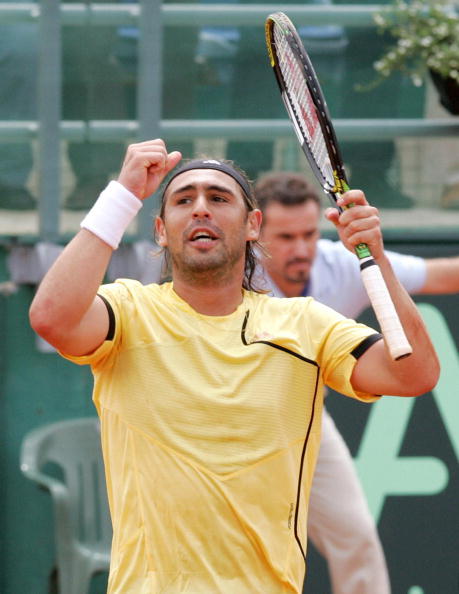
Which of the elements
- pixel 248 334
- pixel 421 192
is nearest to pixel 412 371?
pixel 248 334

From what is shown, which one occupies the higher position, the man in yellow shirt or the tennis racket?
the tennis racket

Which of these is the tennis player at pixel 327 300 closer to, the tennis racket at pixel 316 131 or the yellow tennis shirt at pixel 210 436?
the tennis racket at pixel 316 131

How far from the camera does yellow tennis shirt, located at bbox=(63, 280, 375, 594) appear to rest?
2.85 m

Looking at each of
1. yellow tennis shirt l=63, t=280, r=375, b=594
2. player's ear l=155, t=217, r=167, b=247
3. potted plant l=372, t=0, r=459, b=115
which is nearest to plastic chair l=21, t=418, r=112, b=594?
player's ear l=155, t=217, r=167, b=247

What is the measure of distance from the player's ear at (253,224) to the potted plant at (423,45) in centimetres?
301

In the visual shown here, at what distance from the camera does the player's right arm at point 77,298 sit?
9.22 feet

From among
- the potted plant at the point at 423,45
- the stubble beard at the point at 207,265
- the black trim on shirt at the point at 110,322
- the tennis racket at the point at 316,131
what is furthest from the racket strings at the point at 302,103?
the potted plant at the point at 423,45

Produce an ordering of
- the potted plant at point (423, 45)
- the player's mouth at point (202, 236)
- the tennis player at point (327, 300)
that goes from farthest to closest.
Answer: the potted plant at point (423, 45), the tennis player at point (327, 300), the player's mouth at point (202, 236)

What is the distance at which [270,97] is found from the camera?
6145mm

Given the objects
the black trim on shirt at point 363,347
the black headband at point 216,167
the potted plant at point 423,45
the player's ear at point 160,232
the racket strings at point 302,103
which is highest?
the potted plant at point 423,45

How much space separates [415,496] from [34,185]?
241cm

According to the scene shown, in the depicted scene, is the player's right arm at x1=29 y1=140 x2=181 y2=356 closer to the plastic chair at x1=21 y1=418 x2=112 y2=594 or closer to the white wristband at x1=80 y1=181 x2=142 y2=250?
the white wristband at x1=80 y1=181 x2=142 y2=250

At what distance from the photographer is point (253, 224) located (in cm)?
332

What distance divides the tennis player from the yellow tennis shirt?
1.60 meters
